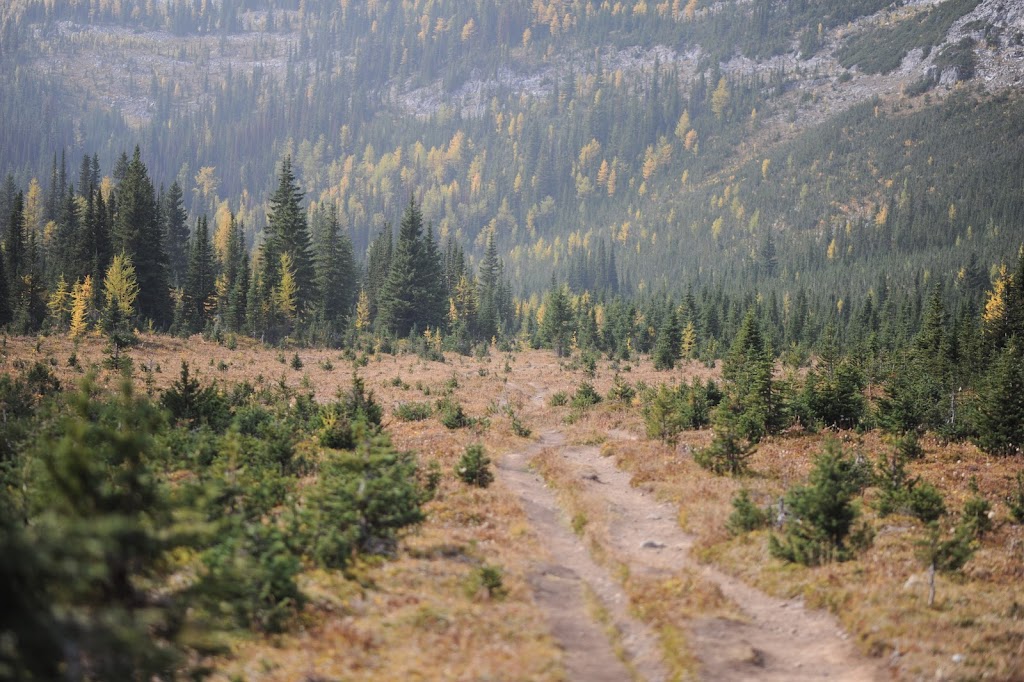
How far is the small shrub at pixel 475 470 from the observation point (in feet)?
78.2

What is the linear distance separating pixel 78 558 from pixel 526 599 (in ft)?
29.9

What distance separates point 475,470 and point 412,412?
12.6 m

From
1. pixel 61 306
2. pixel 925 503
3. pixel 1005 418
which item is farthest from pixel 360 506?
pixel 61 306

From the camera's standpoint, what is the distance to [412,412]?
35844 mm

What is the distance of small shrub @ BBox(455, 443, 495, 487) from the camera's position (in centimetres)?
2383

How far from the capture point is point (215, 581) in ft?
30.2

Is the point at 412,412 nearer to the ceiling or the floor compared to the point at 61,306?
nearer to the ceiling

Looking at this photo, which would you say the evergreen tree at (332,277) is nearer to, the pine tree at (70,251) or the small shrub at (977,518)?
the pine tree at (70,251)

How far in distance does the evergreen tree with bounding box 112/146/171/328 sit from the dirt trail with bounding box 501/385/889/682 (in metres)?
61.5

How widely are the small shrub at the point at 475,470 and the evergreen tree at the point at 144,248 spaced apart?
57.0m

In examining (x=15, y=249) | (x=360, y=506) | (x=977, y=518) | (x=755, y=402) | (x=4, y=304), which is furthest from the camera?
(x=15, y=249)

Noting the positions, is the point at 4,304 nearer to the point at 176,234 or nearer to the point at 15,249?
the point at 15,249

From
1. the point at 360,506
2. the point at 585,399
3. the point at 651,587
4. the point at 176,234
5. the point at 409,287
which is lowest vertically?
the point at 409,287

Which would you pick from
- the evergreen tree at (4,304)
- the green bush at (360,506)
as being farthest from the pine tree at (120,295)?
the green bush at (360,506)
